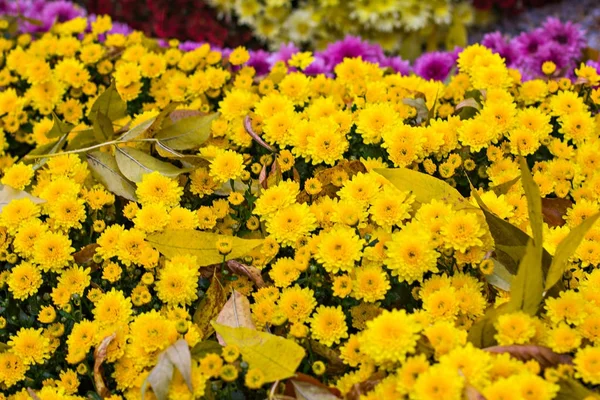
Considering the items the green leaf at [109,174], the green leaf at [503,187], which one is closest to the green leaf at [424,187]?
the green leaf at [503,187]

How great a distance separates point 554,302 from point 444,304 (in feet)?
0.57

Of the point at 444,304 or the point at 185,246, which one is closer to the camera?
the point at 444,304

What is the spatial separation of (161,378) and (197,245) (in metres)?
0.31

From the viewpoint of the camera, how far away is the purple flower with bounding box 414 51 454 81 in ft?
7.39

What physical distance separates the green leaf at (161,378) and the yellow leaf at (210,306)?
18 centimetres

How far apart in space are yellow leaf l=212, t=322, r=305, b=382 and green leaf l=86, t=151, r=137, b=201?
465 millimetres

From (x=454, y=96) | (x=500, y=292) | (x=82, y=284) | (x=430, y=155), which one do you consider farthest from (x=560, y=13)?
(x=82, y=284)

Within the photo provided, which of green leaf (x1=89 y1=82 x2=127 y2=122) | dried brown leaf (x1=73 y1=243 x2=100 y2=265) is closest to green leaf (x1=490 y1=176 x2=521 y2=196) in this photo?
dried brown leaf (x1=73 y1=243 x2=100 y2=265)

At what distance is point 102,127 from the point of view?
5.72 feet

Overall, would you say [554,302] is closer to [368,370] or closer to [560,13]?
[368,370]

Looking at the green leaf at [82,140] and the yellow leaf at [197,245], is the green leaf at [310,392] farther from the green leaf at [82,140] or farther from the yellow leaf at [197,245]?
the green leaf at [82,140]

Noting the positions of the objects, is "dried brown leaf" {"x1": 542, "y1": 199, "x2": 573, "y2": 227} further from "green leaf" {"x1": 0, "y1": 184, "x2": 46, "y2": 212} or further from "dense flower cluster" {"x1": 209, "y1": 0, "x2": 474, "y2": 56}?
"dense flower cluster" {"x1": 209, "y1": 0, "x2": 474, "y2": 56}

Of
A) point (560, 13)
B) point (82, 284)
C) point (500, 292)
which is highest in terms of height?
point (500, 292)

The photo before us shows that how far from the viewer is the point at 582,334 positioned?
3.92 ft
